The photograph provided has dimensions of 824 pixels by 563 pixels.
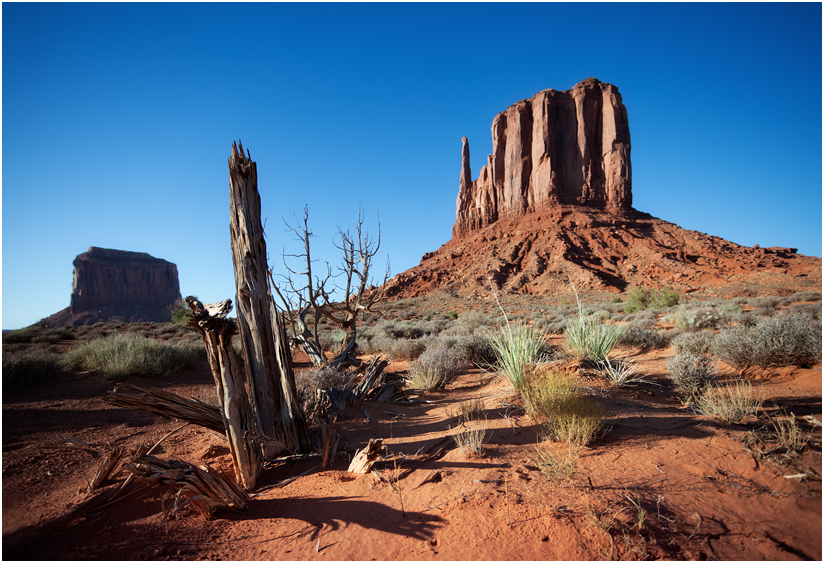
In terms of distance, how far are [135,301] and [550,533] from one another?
102 meters

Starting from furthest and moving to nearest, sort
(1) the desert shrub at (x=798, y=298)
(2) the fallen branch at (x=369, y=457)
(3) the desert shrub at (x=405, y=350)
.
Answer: (1) the desert shrub at (x=798, y=298), (3) the desert shrub at (x=405, y=350), (2) the fallen branch at (x=369, y=457)

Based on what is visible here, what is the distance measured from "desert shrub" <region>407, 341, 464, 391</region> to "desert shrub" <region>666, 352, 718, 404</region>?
3.55 meters

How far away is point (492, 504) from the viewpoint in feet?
8.62

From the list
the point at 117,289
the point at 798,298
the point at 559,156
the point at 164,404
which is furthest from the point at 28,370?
the point at 117,289

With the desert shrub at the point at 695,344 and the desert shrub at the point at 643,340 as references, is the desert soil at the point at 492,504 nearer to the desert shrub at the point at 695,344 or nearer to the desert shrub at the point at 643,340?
the desert shrub at the point at 695,344

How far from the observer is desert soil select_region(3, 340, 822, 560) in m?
2.24

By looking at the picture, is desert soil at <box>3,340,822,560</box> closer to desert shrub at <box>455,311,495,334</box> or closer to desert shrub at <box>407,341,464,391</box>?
desert shrub at <box>407,341,464,391</box>

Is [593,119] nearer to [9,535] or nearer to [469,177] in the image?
[469,177]

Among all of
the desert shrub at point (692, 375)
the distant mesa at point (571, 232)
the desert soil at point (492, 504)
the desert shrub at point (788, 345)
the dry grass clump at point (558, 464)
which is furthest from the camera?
the distant mesa at point (571, 232)

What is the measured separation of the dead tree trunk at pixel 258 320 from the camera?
3.60m

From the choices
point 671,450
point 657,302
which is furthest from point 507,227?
point 671,450

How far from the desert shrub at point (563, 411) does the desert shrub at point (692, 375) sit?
6.01 feet

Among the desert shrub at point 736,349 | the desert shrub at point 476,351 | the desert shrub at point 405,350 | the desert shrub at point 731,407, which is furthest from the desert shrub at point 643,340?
the desert shrub at point 405,350

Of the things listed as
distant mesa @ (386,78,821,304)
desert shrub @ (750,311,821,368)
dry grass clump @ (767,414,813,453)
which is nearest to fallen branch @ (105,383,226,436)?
dry grass clump @ (767,414,813,453)
